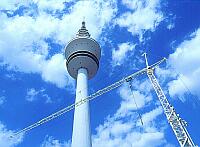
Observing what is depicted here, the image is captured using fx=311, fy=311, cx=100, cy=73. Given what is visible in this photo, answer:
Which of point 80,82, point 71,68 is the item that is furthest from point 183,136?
point 71,68

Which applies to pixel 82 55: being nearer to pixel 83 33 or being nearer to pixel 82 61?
pixel 82 61

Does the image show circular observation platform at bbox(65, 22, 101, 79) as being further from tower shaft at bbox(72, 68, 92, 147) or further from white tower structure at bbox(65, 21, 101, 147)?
tower shaft at bbox(72, 68, 92, 147)

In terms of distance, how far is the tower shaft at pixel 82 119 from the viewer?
292ft

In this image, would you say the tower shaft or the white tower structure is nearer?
the tower shaft

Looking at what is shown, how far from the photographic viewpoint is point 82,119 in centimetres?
9469

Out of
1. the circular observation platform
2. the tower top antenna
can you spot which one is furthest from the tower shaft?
the tower top antenna

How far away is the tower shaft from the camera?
89.1 metres

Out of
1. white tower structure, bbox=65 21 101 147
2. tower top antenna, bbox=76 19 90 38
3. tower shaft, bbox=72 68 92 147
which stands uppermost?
tower top antenna, bbox=76 19 90 38

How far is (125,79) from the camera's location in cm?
11781

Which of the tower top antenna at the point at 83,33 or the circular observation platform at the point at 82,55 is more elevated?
the tower top antenna at the point at 83,33

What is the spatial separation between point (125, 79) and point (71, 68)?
68.4 ft

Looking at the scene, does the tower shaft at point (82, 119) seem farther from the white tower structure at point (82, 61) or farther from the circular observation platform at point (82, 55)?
the circular observation platform at point (82, 55)

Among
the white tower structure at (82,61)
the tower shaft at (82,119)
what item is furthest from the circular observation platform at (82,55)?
the tower shaft at (82,119)

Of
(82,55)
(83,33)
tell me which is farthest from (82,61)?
(83,33)
